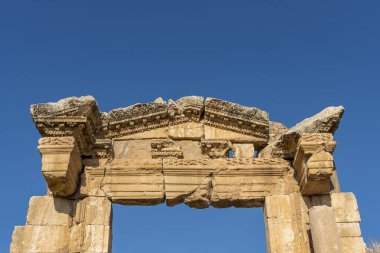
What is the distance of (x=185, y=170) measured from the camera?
7.61 m

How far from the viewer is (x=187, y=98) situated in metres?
8.11

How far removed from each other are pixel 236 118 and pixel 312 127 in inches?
54.5

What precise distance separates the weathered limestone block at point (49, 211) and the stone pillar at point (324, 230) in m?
3.63

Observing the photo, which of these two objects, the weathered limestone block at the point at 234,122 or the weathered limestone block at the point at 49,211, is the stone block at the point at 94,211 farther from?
the weathered limestone block at the point at 234,122

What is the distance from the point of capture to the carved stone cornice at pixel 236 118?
314 inches

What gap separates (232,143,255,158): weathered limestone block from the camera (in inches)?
313

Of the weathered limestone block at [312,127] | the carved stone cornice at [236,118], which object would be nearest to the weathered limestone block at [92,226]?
the carved stone cornice at [236,118]

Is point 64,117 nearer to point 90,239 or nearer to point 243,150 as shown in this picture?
point 90,239

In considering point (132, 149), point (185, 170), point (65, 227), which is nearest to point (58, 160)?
point (65, 227)

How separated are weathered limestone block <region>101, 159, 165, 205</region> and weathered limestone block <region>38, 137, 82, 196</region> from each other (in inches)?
29.3

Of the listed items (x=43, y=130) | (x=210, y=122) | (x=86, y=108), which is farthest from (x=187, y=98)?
(x=43, y=130)

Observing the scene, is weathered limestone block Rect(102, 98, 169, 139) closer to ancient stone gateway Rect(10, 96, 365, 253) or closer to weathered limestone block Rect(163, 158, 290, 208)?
ancient stone gateway Rect(10, 96, 365, 253)

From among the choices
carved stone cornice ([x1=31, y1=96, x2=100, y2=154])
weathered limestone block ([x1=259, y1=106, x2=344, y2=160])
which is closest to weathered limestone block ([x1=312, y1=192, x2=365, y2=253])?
weathered limestone block ([x1=259, y1=106, x2=344, y2=160])

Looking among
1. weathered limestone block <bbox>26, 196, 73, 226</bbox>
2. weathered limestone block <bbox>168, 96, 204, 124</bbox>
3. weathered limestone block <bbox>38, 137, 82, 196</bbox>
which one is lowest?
weathered limestone block <bbox>26, 196, 73, 226</bbox>
